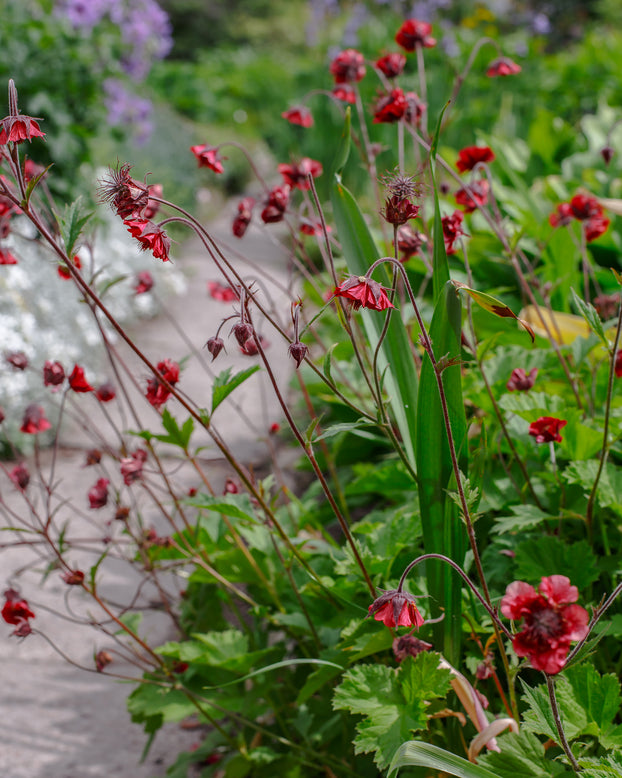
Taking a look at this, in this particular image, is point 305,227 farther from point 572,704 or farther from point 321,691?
point 572,704

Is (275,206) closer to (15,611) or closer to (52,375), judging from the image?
(52,375)

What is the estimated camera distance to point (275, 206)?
138 cm

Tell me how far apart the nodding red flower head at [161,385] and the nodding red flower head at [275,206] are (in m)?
0.35

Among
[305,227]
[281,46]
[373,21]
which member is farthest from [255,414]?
[281,46]

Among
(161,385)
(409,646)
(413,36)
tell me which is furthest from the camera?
(413,36)

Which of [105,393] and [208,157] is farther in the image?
[105,393]

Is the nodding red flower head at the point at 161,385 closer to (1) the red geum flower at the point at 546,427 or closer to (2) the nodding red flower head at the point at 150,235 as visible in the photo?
(2) the nodding red flower head at the point at 150,235

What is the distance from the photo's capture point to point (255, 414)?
9.85 ft

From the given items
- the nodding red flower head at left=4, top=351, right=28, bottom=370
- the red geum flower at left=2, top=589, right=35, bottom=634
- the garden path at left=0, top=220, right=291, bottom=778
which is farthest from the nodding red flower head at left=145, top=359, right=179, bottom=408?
the red geum flower at left=2, top=589, right=35, bottom=634

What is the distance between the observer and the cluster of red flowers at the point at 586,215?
4.92ft

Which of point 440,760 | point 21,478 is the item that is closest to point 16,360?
point 21,478

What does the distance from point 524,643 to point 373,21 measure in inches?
343

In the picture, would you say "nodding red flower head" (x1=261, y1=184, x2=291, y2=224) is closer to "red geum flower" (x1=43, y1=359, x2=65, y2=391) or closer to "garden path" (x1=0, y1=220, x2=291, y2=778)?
"garden path" (x1=0, y1=220, x2=291, y2=778)

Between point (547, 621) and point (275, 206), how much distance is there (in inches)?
36.3
